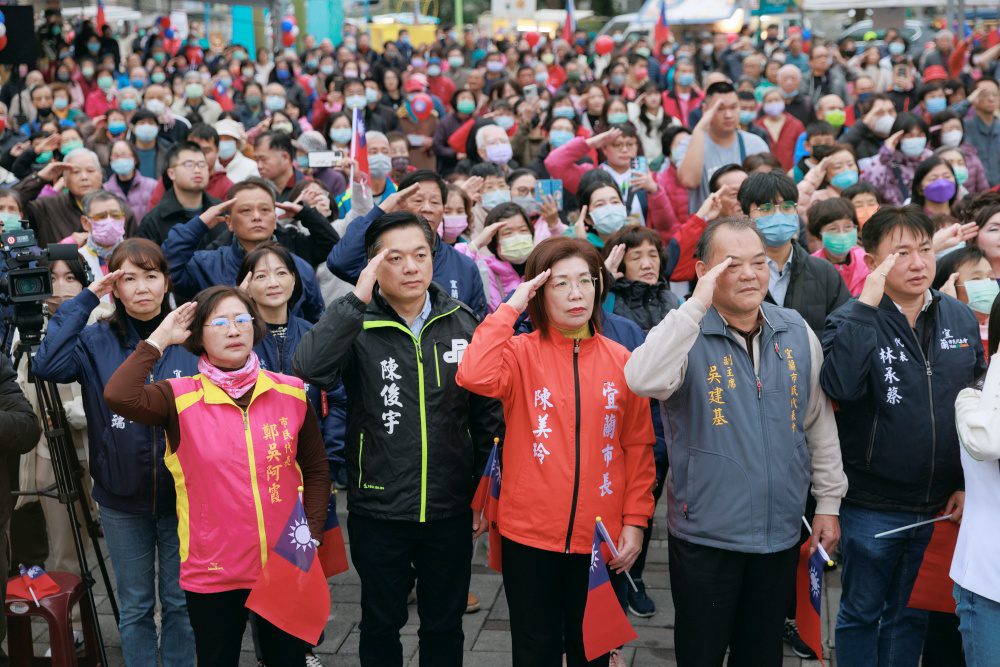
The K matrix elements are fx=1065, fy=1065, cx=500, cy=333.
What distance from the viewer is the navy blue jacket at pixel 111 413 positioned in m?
4.11

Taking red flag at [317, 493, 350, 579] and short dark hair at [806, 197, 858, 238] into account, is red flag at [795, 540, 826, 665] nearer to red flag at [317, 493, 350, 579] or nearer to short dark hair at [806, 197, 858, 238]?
red flag at [317, 493, 350, 579]

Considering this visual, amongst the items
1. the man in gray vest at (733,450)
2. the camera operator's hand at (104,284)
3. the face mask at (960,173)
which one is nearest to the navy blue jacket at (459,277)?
the camera operator's hand at (104,284)

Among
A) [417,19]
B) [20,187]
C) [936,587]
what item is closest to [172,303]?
[20,187]

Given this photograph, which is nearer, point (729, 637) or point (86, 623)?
point (729, 637)

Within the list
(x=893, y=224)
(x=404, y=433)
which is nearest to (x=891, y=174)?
(x=893, y=224)

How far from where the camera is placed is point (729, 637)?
141 inches

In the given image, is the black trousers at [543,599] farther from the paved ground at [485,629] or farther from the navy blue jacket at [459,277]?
the navy blue jacket at [459,277]

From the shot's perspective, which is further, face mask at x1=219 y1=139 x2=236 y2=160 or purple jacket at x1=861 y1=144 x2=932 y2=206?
face mask at x1=219 y1=139 x2=236 y2=160

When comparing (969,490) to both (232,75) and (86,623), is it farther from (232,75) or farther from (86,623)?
(232,75)

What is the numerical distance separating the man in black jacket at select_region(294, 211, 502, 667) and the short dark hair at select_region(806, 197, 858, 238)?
100 inches

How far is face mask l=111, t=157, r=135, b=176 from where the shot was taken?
841cm

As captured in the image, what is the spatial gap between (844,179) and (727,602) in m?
4.71

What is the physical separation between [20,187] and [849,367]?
21.5ft

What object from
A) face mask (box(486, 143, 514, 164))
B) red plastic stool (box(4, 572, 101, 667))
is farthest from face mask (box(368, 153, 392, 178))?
red plastic stool (box(4, 572, 101, 667))
